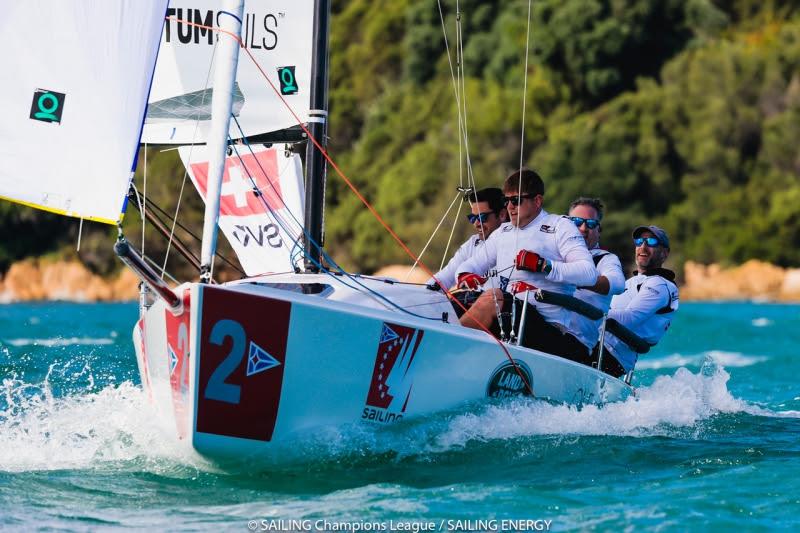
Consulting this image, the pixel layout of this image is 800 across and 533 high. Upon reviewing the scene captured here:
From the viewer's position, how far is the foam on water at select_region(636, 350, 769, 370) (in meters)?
13.8

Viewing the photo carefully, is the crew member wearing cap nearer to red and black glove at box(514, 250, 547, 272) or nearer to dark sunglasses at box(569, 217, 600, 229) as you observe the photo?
dark sunglasses at box(569, 217, 600, 229)

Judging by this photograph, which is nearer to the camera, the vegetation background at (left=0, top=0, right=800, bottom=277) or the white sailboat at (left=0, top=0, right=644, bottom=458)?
the white sailboat at (left=0, top=0, right=644, bottom=458)

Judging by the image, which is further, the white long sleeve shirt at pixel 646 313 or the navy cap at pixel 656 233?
the navy cap at pixel 656 233

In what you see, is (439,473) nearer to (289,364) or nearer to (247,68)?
(289,364)

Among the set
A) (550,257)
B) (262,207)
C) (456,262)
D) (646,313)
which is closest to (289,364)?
(550,257)

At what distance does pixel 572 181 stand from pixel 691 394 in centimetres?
2695

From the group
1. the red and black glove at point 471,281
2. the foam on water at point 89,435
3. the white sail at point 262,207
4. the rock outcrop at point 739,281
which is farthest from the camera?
the rock outcrop at point 739,281

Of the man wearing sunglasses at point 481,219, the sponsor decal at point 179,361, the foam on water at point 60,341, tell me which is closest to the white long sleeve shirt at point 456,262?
the man wearing sunglasses at point 481,219

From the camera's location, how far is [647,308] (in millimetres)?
7438

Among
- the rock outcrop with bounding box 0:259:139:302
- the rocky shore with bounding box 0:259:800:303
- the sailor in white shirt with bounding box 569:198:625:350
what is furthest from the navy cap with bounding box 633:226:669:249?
the rock outcrop with bounding box 0:259:139:302

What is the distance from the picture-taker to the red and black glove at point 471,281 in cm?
655

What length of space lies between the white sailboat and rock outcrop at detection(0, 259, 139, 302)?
3415 cm

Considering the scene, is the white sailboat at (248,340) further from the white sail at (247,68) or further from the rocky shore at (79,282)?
the rocky shore at (79,282)

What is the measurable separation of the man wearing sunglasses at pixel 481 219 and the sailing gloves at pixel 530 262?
74 centimetres
